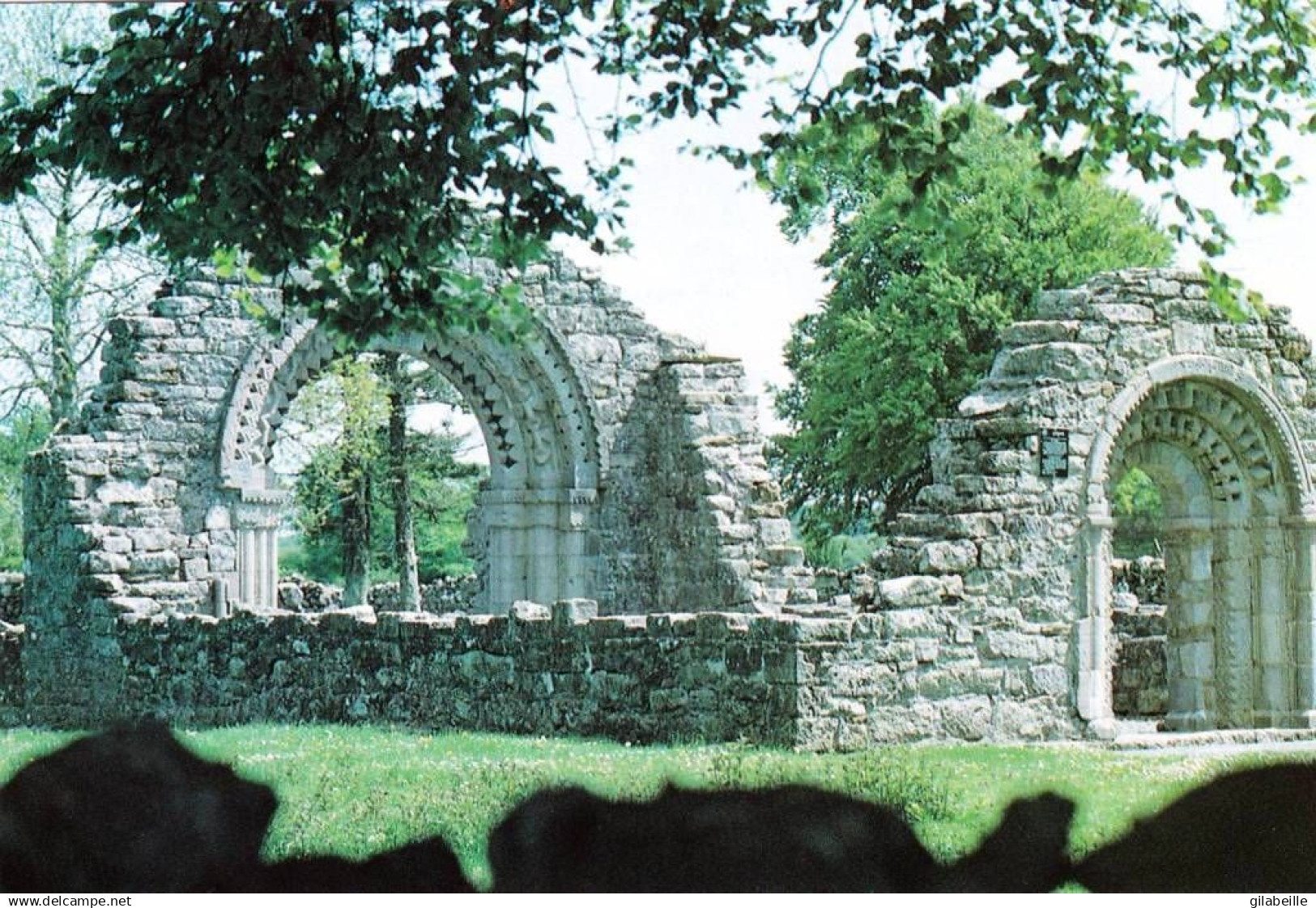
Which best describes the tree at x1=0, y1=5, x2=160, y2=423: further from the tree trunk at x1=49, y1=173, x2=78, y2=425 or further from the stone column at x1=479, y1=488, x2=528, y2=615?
the stone column at x1=479, y1=488, x2=528, y2=615

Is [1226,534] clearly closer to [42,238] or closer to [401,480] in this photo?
[42,238]

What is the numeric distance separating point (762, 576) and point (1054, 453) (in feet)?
11.5

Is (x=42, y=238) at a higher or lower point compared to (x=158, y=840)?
higher

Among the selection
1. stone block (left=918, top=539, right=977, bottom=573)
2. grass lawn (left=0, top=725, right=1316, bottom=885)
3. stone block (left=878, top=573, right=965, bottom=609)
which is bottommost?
grass lawn (left=0, top=725, right=1316, bottom=885)

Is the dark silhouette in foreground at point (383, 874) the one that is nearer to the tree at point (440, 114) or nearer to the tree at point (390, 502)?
the tree at point (440, 114)

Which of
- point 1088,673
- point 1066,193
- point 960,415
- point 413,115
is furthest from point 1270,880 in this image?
point 413,115

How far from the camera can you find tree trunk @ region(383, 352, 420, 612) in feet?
75.5

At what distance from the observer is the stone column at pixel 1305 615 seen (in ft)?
44.6

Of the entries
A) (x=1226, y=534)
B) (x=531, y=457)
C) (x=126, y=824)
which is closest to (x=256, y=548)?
(x=531, y=457)

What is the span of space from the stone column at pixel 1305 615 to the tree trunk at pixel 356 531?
1285cm

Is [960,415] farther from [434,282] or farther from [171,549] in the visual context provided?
[171,549]

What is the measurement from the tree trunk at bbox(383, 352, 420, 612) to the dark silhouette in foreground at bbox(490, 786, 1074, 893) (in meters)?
11.9

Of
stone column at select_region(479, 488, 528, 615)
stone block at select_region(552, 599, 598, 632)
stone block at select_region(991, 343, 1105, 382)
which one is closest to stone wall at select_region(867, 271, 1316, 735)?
stone block at select_region(991, 343, 1105, 382)

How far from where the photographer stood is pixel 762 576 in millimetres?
15867
